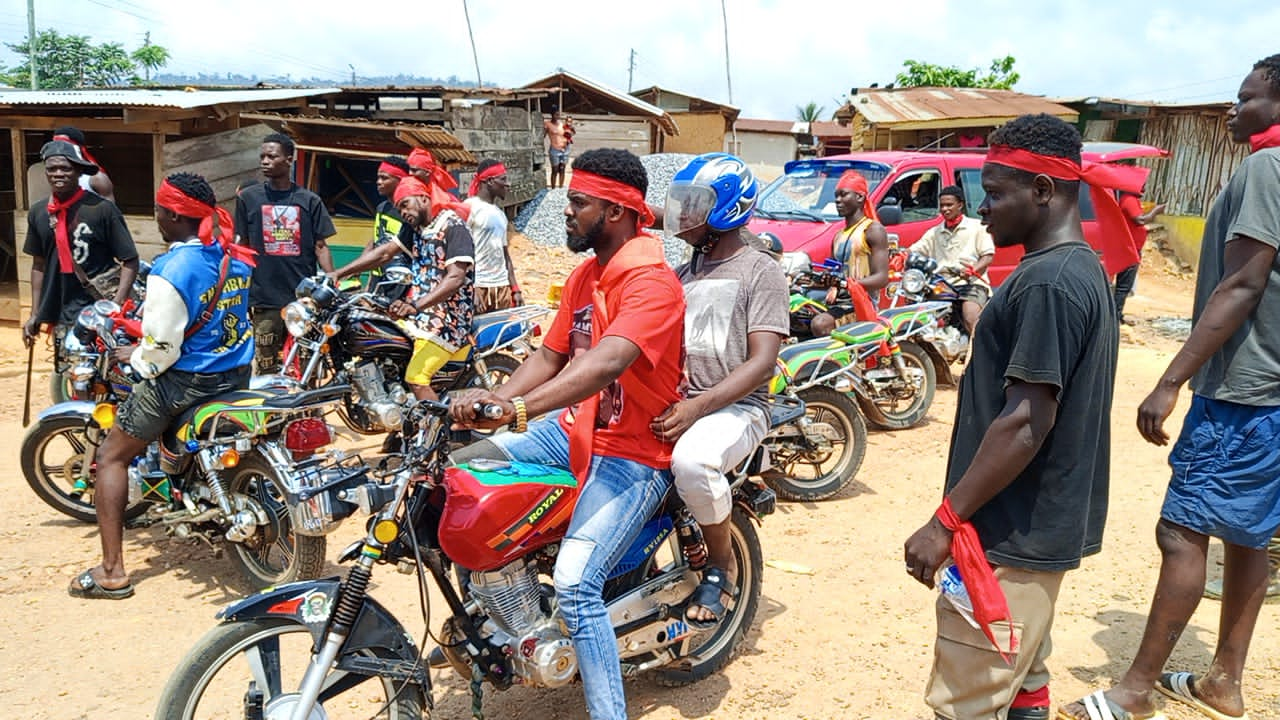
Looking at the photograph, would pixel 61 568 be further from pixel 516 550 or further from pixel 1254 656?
pixel 1254 656

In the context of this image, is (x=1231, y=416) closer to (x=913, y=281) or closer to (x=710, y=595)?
(x=710, y=595)

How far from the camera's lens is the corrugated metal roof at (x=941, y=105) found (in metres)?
18.9

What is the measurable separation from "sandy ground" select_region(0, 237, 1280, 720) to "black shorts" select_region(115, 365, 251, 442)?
2.84 ft

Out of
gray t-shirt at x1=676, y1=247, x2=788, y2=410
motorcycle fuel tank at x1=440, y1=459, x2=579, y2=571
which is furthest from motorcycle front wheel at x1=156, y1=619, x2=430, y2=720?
gray t-shirt at x1=676, y1=247, x2=788, y2=410

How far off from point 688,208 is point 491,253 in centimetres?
489

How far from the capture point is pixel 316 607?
2826 mm

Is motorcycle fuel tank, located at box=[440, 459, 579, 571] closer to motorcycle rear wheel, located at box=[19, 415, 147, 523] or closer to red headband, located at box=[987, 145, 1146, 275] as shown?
red headband, located at box=[987, 145, 1146, 275]

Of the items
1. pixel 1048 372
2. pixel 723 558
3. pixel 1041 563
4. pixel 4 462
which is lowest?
pixel 4 462

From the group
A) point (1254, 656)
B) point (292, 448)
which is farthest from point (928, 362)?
point (292, 448)

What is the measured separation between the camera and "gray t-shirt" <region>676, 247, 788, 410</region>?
3684 mm

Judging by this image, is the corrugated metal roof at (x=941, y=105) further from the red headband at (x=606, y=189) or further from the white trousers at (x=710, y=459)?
the red headband at (x=606, y=189)

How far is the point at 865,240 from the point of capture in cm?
Result: 739

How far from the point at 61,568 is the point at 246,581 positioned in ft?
3.72

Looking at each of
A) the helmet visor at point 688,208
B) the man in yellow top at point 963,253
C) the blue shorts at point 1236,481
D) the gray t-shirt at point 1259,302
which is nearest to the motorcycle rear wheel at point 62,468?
the helmet visor at point 688,208
